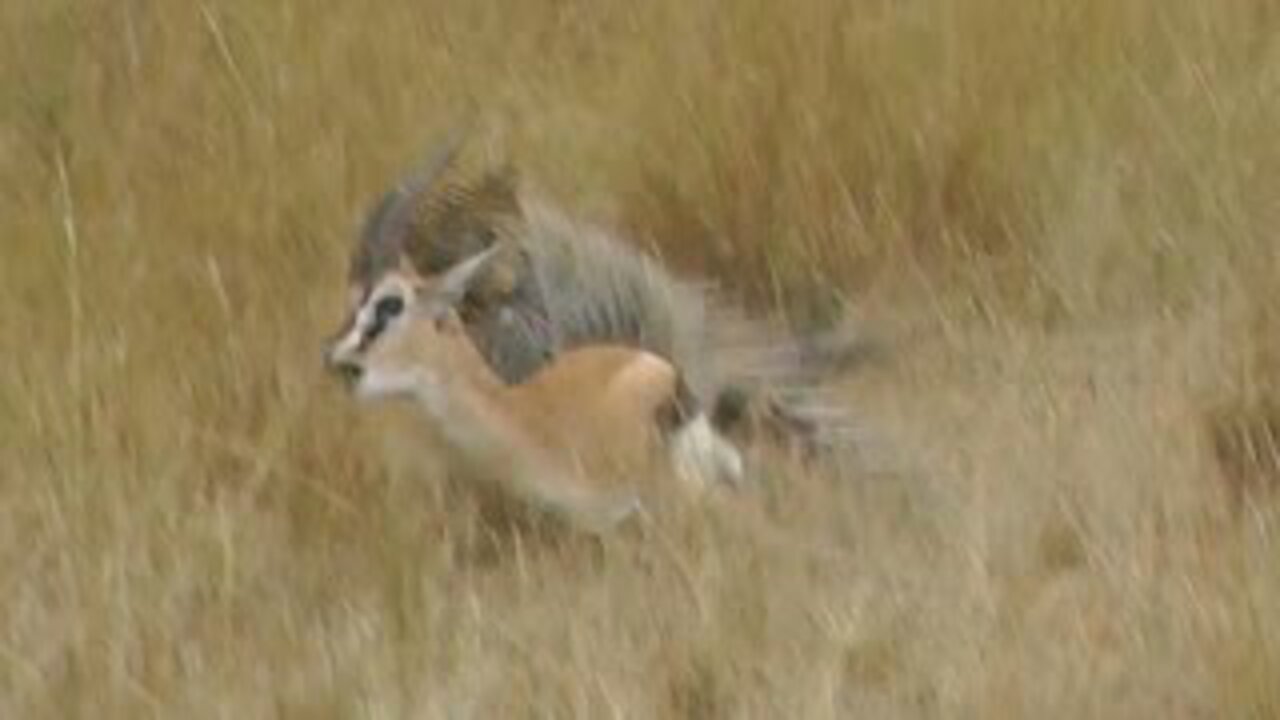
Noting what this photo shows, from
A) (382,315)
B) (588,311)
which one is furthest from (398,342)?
(588,311)

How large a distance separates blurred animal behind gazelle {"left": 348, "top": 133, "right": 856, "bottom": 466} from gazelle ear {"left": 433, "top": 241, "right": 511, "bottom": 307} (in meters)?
0.05

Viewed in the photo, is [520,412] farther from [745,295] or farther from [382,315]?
[745,295]

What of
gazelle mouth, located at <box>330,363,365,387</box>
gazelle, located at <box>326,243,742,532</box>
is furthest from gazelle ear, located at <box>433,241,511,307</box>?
gazelle mouth, located at <box>330,363,365,387</box>

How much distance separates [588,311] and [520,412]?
1.51 feet

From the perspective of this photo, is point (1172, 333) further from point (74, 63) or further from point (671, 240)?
point (74, 63)

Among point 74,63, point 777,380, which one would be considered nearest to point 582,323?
point 777,380

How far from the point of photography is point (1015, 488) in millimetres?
4289

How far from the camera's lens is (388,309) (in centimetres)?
425

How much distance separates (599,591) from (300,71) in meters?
1.55

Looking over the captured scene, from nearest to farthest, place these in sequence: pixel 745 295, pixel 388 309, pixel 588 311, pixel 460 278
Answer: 1. pixel 388 309
2. pixel 460 278
3. pixel 588 311
4. pixel 745 295

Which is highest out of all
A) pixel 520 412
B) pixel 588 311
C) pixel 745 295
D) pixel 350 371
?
pixel 350 371

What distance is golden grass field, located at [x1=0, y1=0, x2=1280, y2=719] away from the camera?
154 inches

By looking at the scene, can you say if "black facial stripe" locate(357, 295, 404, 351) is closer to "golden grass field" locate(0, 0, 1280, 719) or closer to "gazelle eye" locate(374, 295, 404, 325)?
"gazelle eye" locate(374, 295, 404, 325)

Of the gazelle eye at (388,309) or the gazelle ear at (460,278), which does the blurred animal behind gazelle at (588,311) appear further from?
the gazelle eye at (388,309)
